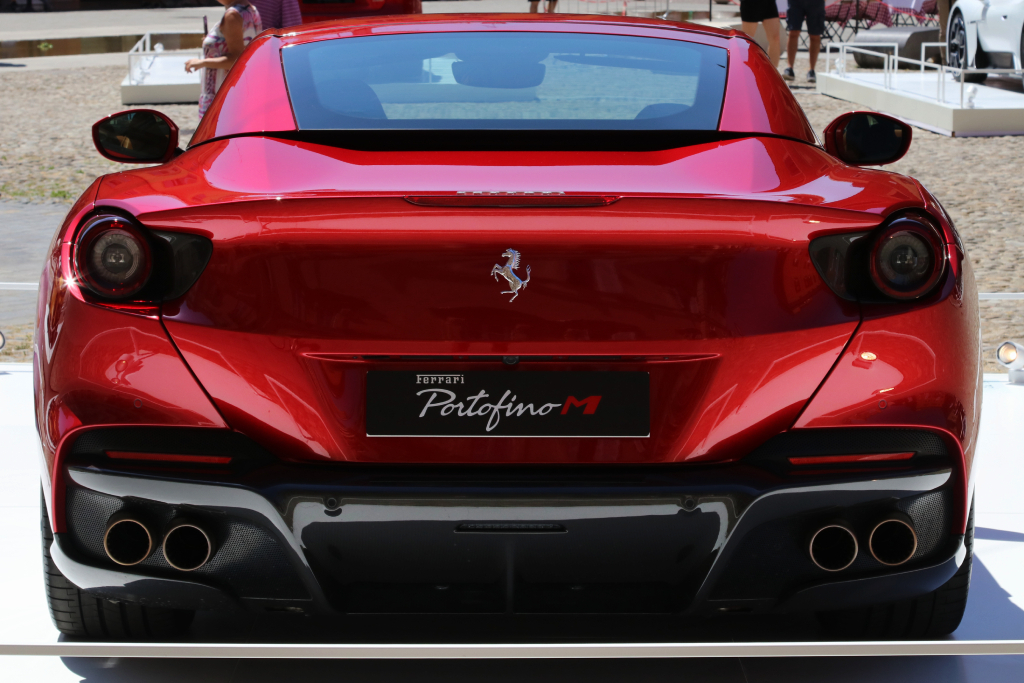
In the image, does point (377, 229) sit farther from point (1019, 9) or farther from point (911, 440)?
point (1019, 9)

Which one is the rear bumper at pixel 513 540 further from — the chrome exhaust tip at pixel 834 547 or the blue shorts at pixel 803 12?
the blue shorts at pixel 803 12

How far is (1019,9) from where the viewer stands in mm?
13586

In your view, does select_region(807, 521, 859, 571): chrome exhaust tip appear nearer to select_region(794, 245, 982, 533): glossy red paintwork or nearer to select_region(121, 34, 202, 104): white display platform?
select_region(794, 245, 982, 533): glossy red paintwork

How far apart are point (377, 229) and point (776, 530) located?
843 millimetres

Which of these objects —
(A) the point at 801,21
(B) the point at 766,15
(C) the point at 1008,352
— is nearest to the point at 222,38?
(C) the point at 1008,352

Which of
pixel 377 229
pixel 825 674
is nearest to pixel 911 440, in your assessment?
pixel 825 674

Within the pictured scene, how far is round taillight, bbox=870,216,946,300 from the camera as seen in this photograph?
6.93 feet

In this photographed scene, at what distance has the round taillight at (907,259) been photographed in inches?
83.1

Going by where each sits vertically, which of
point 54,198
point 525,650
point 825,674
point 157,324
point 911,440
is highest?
point 157,324

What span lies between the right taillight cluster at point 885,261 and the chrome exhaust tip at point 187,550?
45.4 inches

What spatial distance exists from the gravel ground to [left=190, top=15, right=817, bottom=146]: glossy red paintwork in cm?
304

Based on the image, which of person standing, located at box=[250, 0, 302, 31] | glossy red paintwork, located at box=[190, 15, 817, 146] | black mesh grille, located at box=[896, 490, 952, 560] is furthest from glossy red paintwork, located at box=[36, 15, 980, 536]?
person standing, located at box=[250, 0, 302, 31]

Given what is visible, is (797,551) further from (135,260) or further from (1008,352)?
(1008,352)

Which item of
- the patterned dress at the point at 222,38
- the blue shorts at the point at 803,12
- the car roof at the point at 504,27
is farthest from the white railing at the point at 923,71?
the car roof at the point at 504,27
